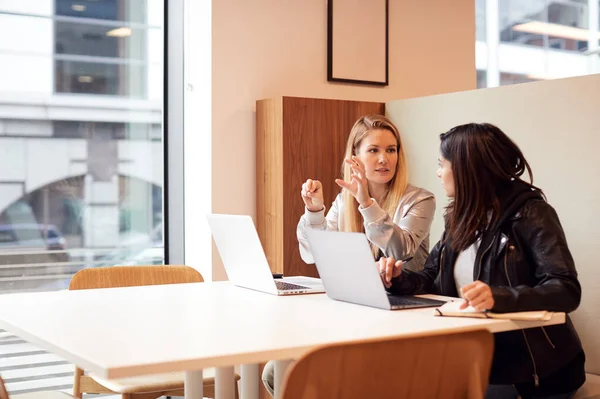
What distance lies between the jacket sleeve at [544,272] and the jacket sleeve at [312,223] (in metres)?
0.99

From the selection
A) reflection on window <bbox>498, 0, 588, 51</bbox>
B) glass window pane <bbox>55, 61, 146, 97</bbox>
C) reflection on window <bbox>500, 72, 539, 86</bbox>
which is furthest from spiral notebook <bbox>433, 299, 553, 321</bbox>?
reflection on window <bbox>498, 0, 588, 51</bbox>

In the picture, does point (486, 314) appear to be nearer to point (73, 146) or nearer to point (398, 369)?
point (398, 369)

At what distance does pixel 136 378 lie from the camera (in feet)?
8.68

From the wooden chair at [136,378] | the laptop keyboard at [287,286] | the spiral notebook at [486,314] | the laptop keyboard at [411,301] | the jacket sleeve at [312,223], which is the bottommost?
the wooden chair at [136,378]

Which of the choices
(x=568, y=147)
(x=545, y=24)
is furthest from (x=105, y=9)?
(x=545, y=24)

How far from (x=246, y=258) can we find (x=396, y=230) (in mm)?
553

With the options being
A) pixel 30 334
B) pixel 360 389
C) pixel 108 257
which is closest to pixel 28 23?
pixel 108 257

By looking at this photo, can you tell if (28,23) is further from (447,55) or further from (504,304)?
(504,304)

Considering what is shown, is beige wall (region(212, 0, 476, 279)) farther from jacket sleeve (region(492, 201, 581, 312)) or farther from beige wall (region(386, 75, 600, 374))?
jacket sleeve (region(492, 201, 581, 312))

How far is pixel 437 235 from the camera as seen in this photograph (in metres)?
3.86

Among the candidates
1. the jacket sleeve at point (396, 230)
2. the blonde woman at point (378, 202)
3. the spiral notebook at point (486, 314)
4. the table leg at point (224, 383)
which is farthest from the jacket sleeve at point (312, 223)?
the spiral notebook at point (486, 314)

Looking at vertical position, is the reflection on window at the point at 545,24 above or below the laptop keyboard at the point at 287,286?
above

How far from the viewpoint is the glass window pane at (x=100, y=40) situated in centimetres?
389

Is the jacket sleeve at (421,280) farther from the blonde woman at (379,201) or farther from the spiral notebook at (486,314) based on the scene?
the spiral notebook at (486,314)
